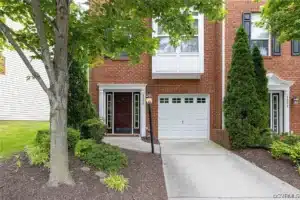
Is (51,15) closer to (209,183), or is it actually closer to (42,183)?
(42,183)

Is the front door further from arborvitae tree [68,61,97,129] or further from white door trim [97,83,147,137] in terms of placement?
arborvitae tree [68,61,97,129]

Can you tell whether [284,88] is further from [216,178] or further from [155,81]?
[216,178]

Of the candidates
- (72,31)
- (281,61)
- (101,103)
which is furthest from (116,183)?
(281,61)

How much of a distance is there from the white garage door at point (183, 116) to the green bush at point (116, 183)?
7.27 metres

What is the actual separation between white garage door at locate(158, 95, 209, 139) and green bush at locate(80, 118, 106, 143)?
14.8 ft

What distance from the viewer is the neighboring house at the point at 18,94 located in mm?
15594

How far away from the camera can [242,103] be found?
29.1 feet

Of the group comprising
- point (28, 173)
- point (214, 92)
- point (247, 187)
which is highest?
point (214, 92)

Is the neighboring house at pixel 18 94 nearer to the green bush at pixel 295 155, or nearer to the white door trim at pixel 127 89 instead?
the white door trim at pixel 127 89

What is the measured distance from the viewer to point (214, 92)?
12328mm

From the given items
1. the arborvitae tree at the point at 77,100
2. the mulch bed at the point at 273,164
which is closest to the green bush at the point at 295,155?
the mulch bed at the point at 273,164

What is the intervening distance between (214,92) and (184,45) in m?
2.58

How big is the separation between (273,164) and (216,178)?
1.95 metres

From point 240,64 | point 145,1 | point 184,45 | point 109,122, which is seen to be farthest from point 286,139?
point 109,122
